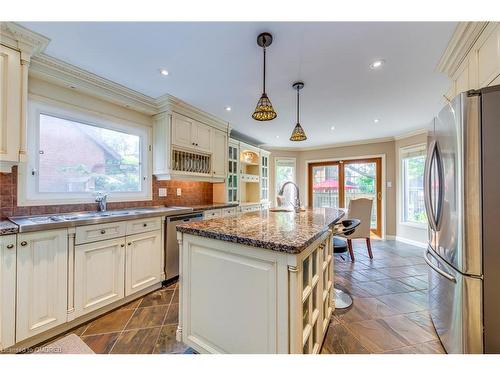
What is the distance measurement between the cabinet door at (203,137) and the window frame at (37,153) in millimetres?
680

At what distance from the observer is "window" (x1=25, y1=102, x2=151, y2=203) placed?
203 centimetres

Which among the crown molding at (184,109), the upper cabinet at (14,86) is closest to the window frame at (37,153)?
the upper cabinet at (14,86)

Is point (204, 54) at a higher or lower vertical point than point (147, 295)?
higher

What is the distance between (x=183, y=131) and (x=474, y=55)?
9.97ft

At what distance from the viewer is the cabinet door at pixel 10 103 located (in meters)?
1.57

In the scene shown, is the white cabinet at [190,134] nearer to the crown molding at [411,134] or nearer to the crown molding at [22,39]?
the crown molding at [22,39]

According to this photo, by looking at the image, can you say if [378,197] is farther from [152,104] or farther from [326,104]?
[152,104]

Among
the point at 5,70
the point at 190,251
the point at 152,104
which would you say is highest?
the point at 152,104

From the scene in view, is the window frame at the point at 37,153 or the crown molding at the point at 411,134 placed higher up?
the crown molding at the point at 411,134

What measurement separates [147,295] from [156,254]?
45cm

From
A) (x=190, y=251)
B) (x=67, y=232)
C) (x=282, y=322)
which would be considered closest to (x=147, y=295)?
(x=67, y=232)

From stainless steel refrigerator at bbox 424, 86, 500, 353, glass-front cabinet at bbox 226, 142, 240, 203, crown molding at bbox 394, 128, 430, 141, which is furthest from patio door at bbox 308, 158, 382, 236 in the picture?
stainless steel refrigerator at bbox 424, 86, 500, 353

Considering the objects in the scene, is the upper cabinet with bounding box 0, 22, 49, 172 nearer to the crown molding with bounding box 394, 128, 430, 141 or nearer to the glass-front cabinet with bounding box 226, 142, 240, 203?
the glass-front cabinet with bounding box 226, 142, 240, 203

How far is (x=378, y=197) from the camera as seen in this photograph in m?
5.21
